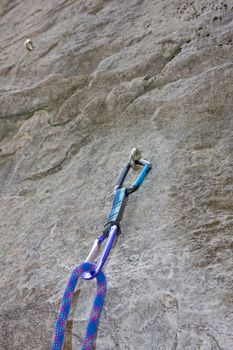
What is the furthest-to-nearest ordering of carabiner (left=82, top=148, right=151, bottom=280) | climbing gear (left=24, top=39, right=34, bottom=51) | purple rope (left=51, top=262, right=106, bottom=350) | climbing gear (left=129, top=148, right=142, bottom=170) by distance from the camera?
climbing gear (left=24, top=39, right=34, bottom=51)
climbing gear (left=129, top=148, right=142, bottom=170)
carabiner (left=82, top=148, right=151, bottom=280)
purple rope (left=51, top=262, right=106, bottom=350)

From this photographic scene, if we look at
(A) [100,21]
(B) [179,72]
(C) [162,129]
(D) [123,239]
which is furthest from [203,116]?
(A) [100,21]

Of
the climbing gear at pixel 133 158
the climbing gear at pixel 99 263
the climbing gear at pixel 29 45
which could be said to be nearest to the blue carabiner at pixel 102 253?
the climbing gear at pixel 99 263

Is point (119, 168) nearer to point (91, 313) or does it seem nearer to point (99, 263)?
point (99, 263)

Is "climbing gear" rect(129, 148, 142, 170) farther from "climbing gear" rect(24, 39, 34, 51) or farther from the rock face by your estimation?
"climbing gear" rect(24, 39, 34, 51)

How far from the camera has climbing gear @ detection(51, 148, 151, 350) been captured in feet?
2.97

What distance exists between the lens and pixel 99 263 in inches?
39.4

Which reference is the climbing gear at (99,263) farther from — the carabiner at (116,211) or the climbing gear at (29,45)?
the climbing gear at (29,45)

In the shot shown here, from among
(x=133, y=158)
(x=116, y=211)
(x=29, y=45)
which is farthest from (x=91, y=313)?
(x=29, y=45)

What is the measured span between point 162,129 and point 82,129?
39 centimetres

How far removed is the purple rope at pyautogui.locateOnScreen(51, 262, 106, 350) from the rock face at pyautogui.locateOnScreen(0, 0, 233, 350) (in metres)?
0.04

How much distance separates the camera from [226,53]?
→ 4.65 feet

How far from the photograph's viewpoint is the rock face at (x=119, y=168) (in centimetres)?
92

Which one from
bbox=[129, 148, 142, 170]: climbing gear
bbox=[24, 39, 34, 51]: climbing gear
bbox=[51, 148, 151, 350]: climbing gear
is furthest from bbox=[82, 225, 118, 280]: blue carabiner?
bbox=[24, 39, 34, 51]: climbing gear

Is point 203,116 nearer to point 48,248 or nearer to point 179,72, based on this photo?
point 179,72
